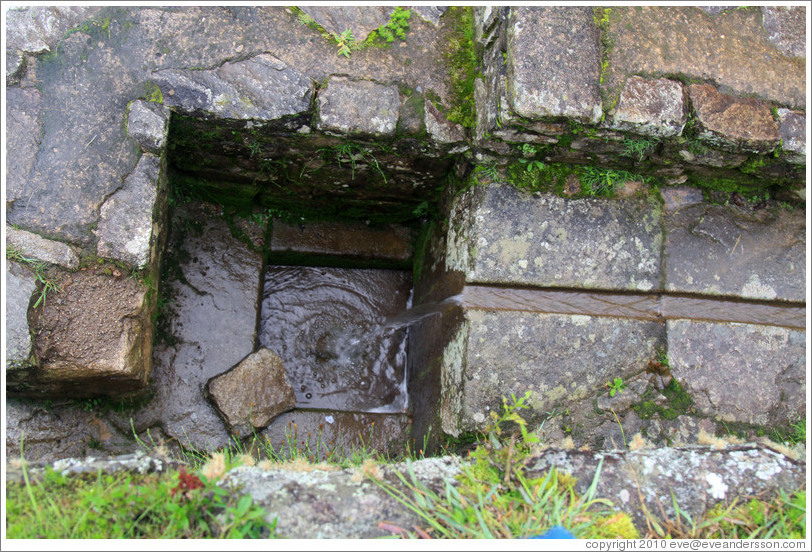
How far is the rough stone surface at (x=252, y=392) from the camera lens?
272cm

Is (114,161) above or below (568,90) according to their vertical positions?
below

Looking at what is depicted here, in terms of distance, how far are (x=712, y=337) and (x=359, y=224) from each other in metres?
1.91

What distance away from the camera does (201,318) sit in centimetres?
286

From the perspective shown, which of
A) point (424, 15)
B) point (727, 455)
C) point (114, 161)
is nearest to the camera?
point (727, 455)

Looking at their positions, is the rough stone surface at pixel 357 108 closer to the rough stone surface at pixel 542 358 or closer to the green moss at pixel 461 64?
the green moss at pixel 461 64

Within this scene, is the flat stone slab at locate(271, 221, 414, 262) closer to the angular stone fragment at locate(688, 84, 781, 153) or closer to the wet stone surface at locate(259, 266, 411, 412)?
the wet stone surface at locate(259, 266, 411, 412)

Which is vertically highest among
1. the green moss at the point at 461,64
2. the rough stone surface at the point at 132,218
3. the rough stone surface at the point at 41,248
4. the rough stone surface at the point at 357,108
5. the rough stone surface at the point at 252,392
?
the green moss at the point at 461,64

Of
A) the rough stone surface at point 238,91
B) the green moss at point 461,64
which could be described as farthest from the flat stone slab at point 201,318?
the green moss at point 461,64

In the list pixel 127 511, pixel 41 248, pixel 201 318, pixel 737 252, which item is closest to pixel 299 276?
pixel 201 318

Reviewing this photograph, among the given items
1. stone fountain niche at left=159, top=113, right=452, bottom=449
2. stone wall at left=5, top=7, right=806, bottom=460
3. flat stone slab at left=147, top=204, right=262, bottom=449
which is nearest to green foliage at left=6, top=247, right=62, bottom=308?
stone wall at left=5, top=7, right=806, bottom=460

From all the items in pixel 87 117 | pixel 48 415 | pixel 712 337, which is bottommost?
pixel 48 415

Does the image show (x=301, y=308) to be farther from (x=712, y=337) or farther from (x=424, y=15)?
(x=712, y=337)

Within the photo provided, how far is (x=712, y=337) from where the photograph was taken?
236 centimetres

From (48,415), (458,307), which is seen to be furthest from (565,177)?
(48,415)
